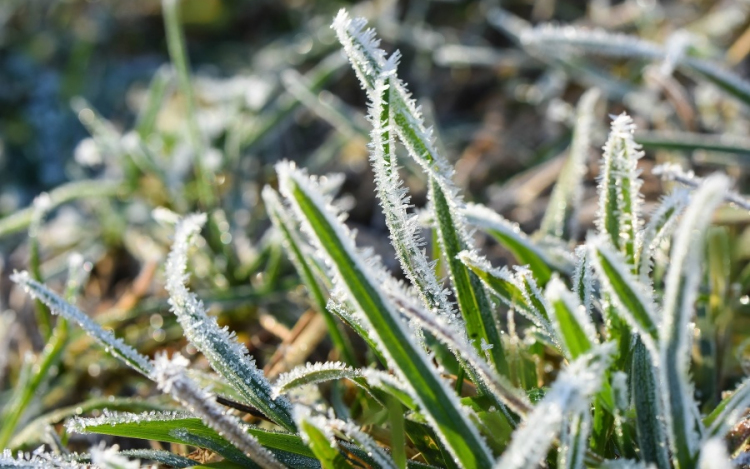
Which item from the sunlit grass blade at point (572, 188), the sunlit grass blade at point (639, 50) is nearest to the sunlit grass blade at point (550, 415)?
the sunlit grass blade at point (572, 188)

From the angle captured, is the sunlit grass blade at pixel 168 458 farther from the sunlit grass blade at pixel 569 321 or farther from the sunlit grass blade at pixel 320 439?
the sunlit grass blade at pixel 569 321

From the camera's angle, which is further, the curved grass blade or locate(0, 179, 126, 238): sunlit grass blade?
locate(0, 179, 126, 238): sunlit grass blade

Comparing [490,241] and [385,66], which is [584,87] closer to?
[490,241]

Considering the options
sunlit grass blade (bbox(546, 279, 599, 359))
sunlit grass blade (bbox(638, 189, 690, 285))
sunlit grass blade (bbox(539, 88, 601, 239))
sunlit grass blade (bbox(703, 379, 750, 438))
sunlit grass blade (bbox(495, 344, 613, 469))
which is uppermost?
sunlit grass blade (bbox(539, 88, 601, 239))

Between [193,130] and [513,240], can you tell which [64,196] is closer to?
[193,130]

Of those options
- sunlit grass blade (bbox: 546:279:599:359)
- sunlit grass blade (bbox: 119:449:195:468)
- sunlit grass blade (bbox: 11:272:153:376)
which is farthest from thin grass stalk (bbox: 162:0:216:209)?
sunlit grass blade (bbox: 546:279:599:359)

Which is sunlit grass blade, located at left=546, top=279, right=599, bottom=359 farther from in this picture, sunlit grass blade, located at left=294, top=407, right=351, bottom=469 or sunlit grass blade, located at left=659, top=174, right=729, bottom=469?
sunlit grass blade, located at left=294, top=407, right=351, bottom=469
